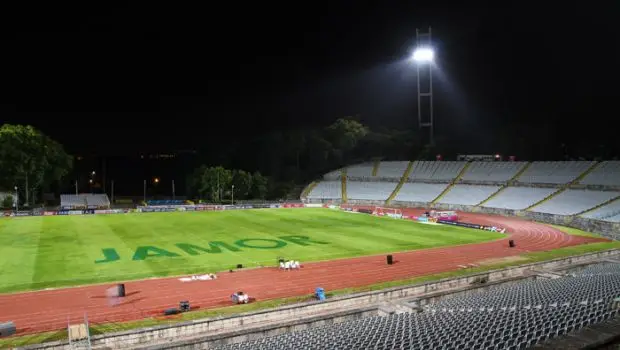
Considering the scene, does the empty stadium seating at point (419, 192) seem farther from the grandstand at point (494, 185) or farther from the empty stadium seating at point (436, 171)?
the empty stadium seating at point (436, 171)

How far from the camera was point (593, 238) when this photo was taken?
4541cm

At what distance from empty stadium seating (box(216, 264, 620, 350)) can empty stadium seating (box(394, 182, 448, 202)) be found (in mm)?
56698

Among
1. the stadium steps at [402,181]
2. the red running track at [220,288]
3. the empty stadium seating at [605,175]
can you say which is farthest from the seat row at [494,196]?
the red running track at [220,288]

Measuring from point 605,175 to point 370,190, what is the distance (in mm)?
36933

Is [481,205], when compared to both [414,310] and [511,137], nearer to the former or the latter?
[511,137]

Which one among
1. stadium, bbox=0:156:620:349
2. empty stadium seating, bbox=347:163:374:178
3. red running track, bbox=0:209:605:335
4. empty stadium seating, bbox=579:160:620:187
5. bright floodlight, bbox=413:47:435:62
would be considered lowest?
red running track, bbox=0:209:605:335

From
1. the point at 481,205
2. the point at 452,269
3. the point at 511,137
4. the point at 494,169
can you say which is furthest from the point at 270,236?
the point at 511,137

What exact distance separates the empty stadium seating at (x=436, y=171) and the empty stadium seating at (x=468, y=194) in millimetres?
5521

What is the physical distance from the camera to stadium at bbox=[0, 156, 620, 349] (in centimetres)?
1645

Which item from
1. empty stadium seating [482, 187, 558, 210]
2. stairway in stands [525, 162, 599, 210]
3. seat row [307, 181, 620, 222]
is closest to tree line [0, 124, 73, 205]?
seat row [307, 181, 620, 222]

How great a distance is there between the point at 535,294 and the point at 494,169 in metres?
62.8

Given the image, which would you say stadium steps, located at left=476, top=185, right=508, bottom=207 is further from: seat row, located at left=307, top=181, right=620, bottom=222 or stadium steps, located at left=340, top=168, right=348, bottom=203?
stadium steps, located at left=340, top=168, right=348, bottom=203

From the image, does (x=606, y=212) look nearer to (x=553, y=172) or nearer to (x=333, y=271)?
(x=553, y=172)

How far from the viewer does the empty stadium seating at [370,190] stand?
3258 inches
